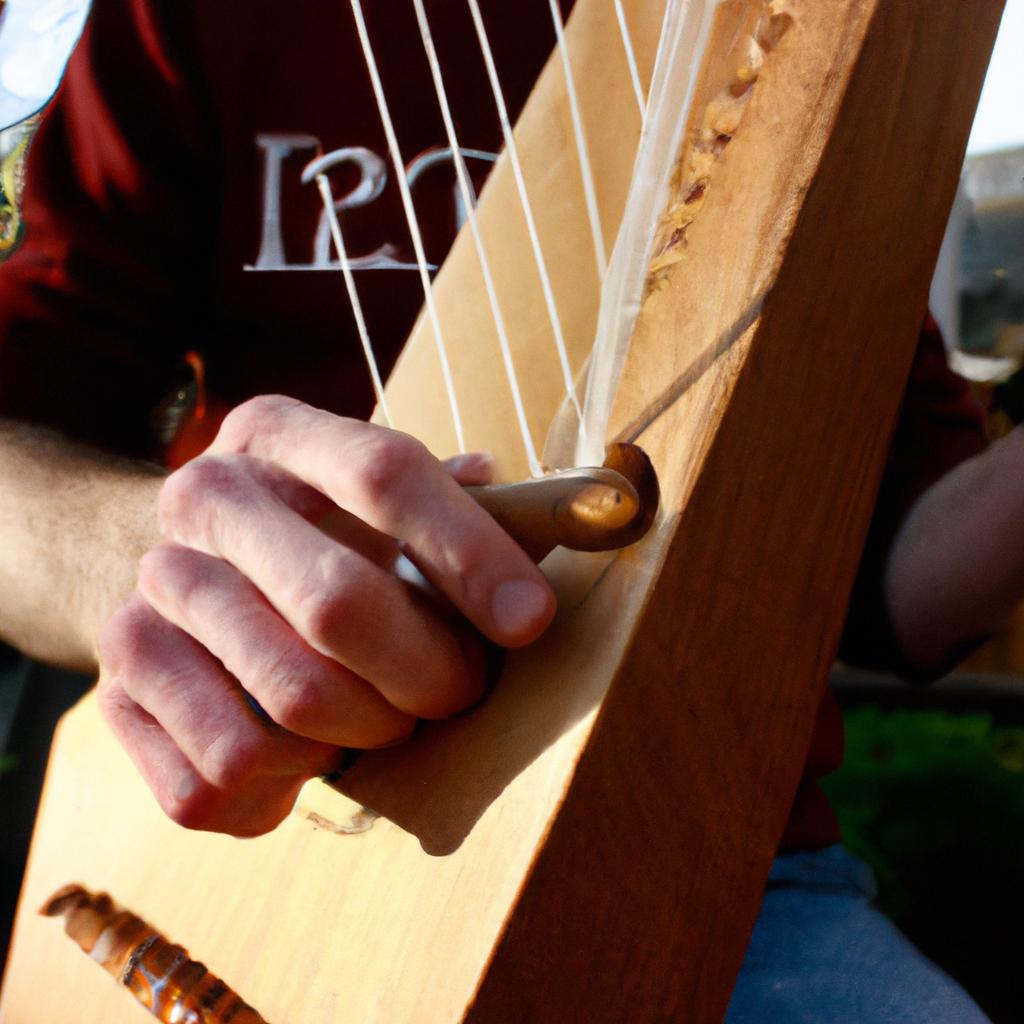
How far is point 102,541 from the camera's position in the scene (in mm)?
817

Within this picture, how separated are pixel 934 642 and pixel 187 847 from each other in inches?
29.1

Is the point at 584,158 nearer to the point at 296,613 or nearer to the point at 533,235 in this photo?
the point at 533,235

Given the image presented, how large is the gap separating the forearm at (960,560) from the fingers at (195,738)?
546 mm

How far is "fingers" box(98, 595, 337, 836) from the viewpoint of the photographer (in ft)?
1.24

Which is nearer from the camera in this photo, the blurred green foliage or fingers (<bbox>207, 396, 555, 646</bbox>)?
fingers (<bbox>207, 396, 555, 646</bbox>)

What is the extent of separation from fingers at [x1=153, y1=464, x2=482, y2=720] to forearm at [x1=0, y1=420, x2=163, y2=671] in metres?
0.40


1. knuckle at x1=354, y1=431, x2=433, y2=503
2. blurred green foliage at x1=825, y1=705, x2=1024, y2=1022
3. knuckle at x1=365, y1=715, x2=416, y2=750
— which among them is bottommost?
blurred green foliage at x1=825, y1=705, x2=1024, y2=1022

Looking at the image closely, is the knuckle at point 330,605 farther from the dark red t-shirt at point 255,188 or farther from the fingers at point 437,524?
the dark red t-shirt at point 255,188

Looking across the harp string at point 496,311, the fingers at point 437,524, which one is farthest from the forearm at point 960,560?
the fingers at point 437,524

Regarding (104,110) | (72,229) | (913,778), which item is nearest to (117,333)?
(72,229)

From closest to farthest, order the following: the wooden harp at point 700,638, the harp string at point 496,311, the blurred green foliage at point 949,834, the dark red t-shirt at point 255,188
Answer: the wooden harp at point 700,638
the harp string at point 496,311
the dark red t-shirt at point 255,188
the blurred green foliage at point 949,834

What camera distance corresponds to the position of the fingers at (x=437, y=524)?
346 mm

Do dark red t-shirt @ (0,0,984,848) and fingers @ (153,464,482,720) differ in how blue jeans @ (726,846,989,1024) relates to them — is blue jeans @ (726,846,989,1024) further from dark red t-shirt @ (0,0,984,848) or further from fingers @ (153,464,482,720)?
fingers @ (153,464,482,720)

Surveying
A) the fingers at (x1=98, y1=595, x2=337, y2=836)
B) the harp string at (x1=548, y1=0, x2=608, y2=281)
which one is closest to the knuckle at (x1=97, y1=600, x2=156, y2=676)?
the fingers at (x1=98, y1=595, x2=337, y2=836)
